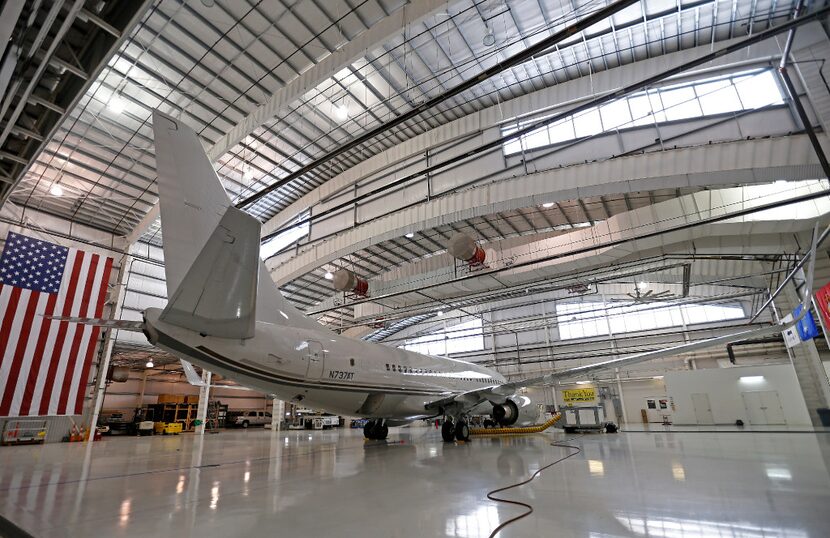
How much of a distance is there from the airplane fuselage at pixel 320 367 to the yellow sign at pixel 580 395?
8.10 meters

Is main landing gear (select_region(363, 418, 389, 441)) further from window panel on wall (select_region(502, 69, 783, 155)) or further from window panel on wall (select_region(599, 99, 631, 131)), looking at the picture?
window panel on wall (select_region(599, 99, 631, 131))

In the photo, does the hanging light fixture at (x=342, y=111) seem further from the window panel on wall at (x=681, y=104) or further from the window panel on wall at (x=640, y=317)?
the window panel on wall at (x=640, y=317)

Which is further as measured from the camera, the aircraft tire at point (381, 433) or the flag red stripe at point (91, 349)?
the flag red stripe at point (91, 349)

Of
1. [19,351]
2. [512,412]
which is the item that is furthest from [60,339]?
[512,412]

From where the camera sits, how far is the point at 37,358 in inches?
608

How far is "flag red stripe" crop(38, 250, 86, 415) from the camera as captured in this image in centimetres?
1507

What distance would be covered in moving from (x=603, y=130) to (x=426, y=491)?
1311 cm

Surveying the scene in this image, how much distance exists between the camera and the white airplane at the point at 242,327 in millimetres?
5430

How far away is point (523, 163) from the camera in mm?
14406

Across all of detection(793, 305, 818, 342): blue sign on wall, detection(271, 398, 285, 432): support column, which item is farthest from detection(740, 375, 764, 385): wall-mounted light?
detection(271, 398, 285, 432): support column

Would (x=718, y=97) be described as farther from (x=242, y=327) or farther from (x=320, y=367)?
(x=242, y=327)

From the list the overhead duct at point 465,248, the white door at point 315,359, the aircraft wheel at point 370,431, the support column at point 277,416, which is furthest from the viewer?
the support column at point 277,416

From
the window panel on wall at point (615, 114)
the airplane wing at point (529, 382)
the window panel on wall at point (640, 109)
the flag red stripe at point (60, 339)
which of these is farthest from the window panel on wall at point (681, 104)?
the flag red stripe at point (60, 339)

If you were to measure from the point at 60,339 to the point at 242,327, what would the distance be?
14.8 metres
